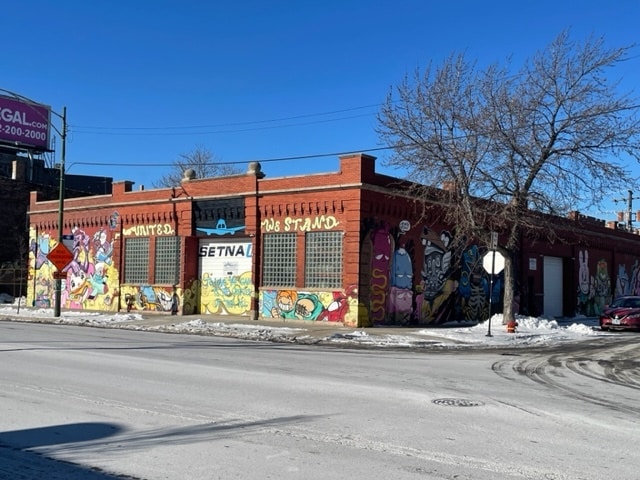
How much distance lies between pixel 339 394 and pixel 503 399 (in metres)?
2.36

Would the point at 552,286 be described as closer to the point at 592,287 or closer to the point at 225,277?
the point at 592,287

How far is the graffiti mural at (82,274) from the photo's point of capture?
33438 mm

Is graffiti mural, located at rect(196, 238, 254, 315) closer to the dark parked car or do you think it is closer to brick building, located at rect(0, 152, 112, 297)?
the dark parked car

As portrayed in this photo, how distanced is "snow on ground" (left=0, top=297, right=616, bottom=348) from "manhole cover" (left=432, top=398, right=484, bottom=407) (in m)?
9.59

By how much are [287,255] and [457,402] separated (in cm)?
1788

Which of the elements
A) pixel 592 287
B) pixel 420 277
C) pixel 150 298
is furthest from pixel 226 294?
pixel 592 287

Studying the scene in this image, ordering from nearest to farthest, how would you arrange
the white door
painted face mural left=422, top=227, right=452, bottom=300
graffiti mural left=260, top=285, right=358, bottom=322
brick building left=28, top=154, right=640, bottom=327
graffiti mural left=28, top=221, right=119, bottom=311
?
graffiti mural left=260, top=285, right=358, bottom=322 < brick building left=28, top=154, right=640, bottom=327 < painted face mural left=422, top=227, right=452, bottom=300 < graffiti mural left=28, top=221, right=119, bottom=311 < the white door

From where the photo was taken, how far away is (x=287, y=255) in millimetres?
26531

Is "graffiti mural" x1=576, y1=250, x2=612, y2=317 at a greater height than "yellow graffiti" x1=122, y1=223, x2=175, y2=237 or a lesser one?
lesser

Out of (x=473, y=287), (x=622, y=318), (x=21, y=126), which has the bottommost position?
(x=622, y=318)

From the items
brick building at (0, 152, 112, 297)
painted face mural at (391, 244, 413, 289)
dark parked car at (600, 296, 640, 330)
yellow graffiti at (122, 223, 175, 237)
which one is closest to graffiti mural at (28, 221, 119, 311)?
yellow graffiti at (122, 223, 175, 237)

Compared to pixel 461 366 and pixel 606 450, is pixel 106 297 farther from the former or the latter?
pixel 606 450

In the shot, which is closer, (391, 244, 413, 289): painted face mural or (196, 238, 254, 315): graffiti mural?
(391, 244, 413, 289): painted face mural

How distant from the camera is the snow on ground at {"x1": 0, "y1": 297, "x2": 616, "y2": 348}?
1977 centimetres
